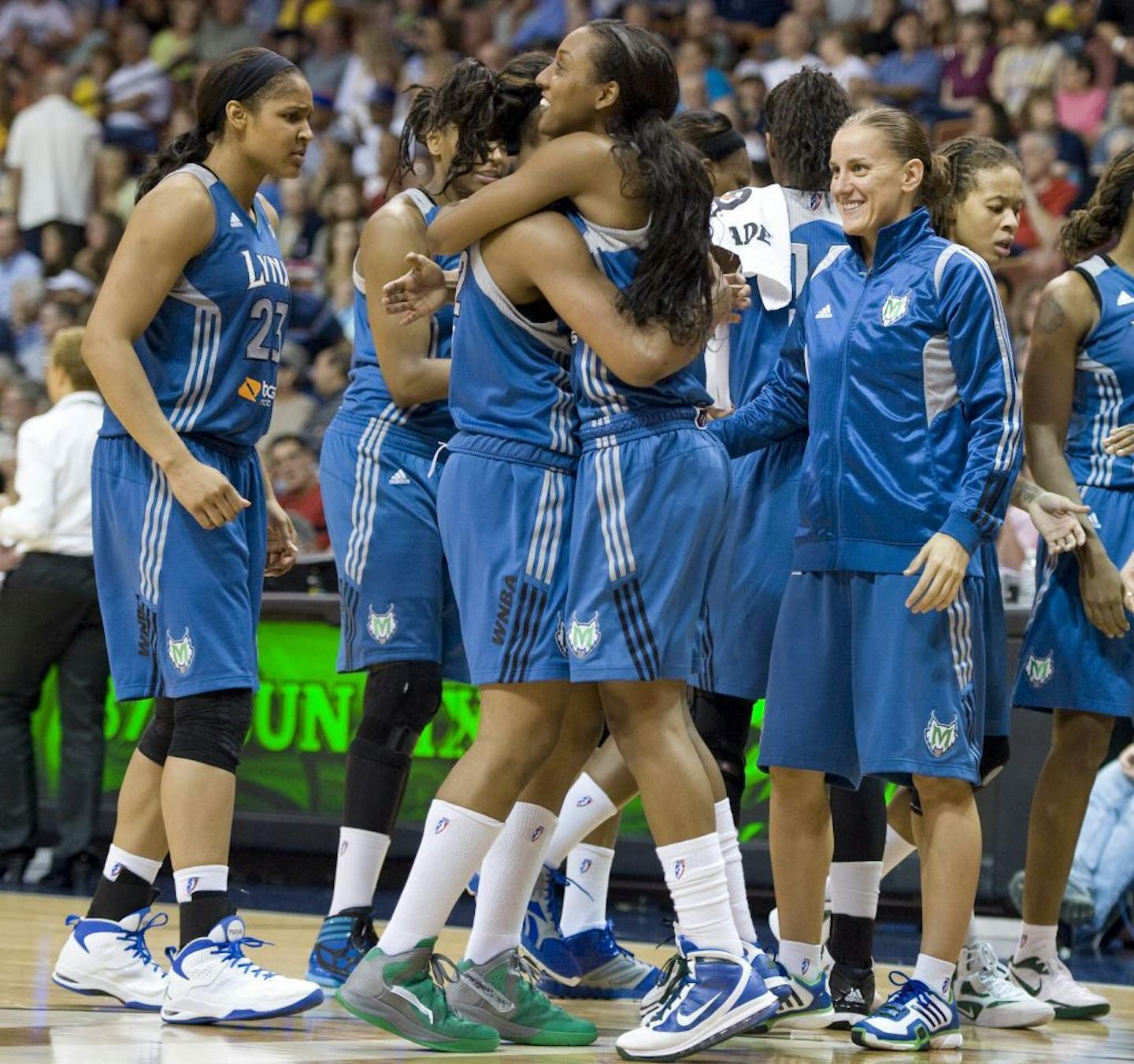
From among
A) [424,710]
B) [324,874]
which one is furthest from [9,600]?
[424,710]

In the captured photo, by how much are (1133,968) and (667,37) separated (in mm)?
9487

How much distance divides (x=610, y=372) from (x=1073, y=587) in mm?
1678

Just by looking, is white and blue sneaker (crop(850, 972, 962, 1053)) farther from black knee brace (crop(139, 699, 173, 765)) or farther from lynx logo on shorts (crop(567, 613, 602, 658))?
black knee brace (crop(139, 699, 173, 765))

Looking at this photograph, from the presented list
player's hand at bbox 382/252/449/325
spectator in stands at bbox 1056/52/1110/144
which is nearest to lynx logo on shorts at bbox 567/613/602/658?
player's hand at bbox 382/252/449/325

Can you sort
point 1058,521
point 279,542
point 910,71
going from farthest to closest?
point 910,71 < point 279,542 < point 1058,521

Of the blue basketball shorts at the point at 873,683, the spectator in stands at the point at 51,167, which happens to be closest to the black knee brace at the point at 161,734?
the blue basketball shorts at the point at 873,683

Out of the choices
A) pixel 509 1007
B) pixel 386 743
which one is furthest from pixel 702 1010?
pixel 386 743

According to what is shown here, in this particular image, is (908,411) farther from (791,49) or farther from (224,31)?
(224,31)

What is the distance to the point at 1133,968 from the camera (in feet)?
20.6

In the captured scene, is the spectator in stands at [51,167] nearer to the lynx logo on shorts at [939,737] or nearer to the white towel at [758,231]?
the white towel at [758,231]

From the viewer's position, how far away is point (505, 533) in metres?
3.85

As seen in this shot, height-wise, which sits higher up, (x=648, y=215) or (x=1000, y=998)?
(x=648, y=215)

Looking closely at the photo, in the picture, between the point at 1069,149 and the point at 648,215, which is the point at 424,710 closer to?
the point at 648,215

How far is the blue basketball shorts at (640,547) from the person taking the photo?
3.73 m
